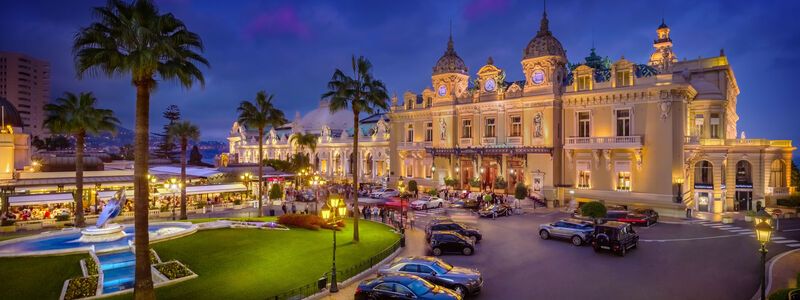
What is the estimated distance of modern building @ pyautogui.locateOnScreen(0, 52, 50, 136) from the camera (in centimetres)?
13950

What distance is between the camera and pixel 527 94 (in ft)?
153

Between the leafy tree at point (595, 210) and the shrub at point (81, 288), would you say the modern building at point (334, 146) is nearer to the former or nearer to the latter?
the leafy tree at point (595, 210)

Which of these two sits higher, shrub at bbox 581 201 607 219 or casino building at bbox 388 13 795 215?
casino building at bbox 388 13 795 215

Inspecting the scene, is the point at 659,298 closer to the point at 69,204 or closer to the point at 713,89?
the point at 713,89

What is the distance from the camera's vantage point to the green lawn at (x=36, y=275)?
52.9 feet

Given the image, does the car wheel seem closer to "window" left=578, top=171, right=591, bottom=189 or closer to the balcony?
the balcony

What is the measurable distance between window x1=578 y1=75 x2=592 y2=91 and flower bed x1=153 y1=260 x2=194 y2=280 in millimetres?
38345

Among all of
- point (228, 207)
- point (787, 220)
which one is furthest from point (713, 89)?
point (228, 207)

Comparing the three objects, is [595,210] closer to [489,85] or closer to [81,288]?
[489,85]

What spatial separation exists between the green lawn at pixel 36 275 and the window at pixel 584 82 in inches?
1634

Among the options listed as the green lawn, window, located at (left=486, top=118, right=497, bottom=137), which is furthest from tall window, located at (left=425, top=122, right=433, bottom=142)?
the green lawn

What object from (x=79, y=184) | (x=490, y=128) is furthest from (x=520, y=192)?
(x=79, y=184)

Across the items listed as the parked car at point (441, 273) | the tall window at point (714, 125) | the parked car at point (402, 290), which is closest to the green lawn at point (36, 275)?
the parked car at point (402, 290)

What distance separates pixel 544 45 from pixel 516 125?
8.82 metres
